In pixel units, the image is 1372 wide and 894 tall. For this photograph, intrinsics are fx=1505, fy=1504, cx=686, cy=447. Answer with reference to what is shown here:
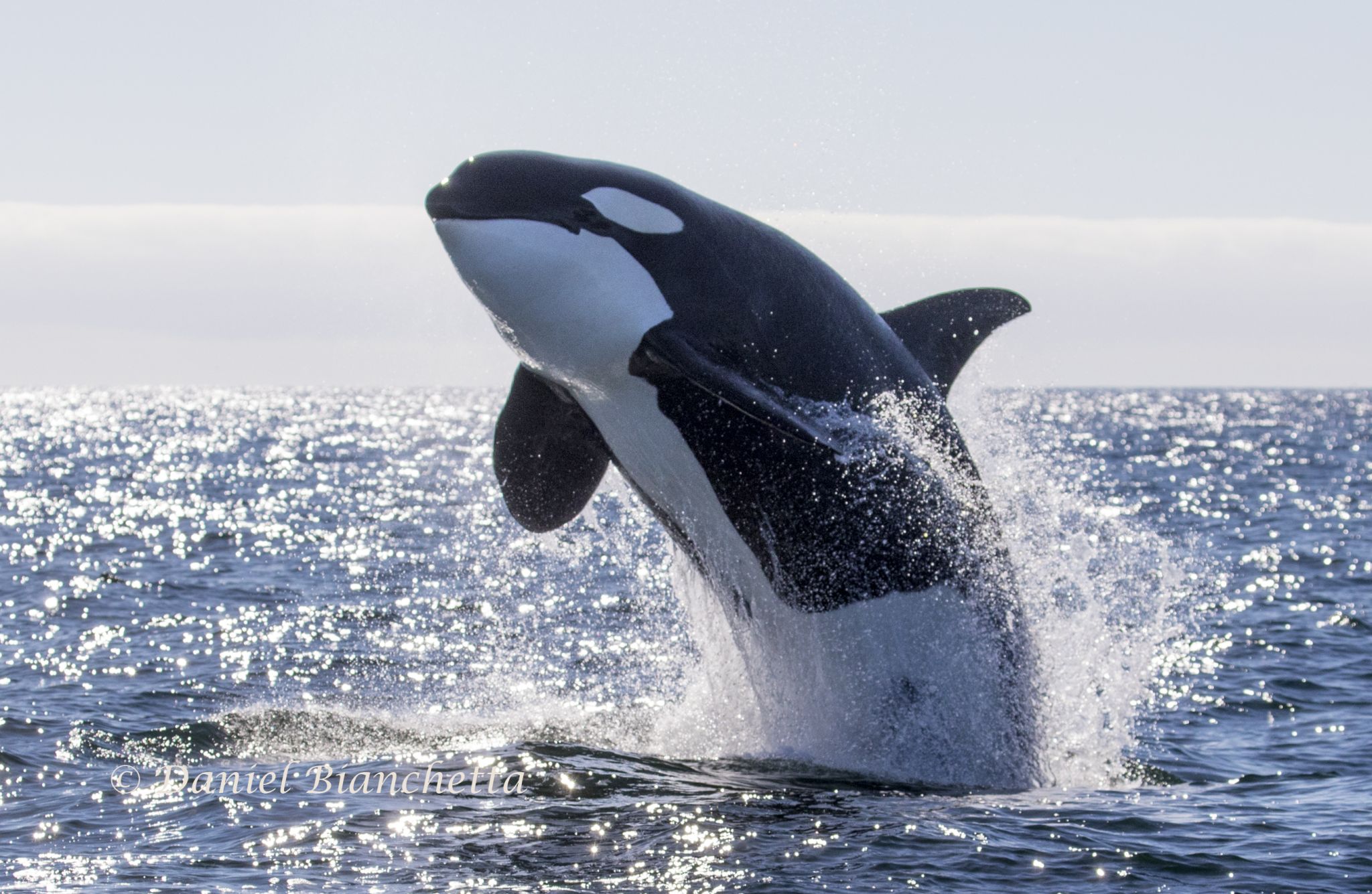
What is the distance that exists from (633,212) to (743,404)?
1342 mm

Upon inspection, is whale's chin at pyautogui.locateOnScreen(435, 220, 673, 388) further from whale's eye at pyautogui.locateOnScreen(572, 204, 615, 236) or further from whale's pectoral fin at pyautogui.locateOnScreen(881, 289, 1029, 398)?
whale's pectoral fin at pyautogui.locateOnScreen(881, 289, 1029, 398)

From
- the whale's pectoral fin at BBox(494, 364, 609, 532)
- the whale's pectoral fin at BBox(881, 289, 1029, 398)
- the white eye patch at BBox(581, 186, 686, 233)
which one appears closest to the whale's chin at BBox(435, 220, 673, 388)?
the white eye patch at BBox(581, 186, 686, 233)

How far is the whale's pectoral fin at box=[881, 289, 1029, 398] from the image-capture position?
10180mm

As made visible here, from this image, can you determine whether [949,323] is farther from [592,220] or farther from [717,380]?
[592,220]

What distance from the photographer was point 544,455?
999 centimetres

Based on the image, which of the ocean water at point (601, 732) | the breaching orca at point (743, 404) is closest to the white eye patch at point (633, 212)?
the breaching orca at point (743, 404)

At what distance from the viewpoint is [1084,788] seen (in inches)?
389

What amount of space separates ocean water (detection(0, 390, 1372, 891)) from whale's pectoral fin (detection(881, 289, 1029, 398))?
693 millimetres

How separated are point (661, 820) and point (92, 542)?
21118 millimetres

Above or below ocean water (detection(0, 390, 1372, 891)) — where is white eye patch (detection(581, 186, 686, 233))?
above

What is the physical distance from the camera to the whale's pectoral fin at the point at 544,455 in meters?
9.61

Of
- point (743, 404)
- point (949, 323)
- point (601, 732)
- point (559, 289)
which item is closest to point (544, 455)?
point (559, 289)

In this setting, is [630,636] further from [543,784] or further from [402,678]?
[543,784]

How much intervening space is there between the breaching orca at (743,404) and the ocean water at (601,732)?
0.54 meters
